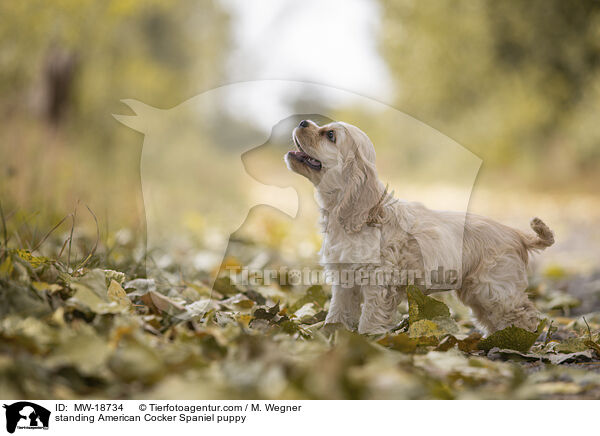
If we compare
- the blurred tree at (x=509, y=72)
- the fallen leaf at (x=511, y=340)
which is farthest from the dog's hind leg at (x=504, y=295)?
the blurred tree at (x=509, y=72)

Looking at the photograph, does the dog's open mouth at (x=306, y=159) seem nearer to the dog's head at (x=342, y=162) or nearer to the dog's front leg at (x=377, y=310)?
the dog's head at (x=342, y=162)

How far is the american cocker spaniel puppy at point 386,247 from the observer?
118 inches

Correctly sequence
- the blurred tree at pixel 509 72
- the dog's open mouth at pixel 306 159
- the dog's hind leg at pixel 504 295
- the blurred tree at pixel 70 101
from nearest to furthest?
the dog's hind leg at pixel 504 295, the dog's open mouth at pixel 306 159, the blurred tree at pixel 70 101, the blurred tree at pixel 509 72

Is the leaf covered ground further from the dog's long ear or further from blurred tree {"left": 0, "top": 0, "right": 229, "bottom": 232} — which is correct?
blurred tree {"left": 0, "top": 0, "right": 229, "bottom": 232}

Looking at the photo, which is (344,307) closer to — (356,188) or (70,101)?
(356,188)

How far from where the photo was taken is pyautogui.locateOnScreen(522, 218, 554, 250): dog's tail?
318cm

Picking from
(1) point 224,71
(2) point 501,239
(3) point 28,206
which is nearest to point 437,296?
(2) point 501,239

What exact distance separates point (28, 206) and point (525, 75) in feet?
52.5

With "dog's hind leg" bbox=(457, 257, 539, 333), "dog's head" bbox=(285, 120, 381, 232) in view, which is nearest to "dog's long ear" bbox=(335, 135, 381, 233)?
"dog's head" bbox=(285, 120, 381, 232)

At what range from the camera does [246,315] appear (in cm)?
294

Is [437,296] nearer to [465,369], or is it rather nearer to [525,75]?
[465,369]
